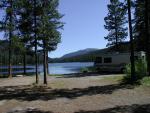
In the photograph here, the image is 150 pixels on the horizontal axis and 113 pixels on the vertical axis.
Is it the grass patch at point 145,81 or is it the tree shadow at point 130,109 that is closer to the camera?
the tree shadow at point 130,109

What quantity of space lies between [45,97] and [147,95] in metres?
5.86

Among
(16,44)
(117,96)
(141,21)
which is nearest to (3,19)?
(16,44)

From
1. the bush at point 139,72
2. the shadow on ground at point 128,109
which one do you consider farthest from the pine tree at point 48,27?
the shadow on ground at point 128,109

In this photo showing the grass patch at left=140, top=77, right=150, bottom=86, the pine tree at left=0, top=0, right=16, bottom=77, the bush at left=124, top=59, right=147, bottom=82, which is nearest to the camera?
the grass patch at left=140, top=77, right=150, bottom=86

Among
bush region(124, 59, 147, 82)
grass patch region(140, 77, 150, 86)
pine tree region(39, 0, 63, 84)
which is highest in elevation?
pine tree region(39, 0, 63, 84)

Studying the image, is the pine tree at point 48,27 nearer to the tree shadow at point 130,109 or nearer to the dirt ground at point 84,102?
the dirt ground at point 84,102

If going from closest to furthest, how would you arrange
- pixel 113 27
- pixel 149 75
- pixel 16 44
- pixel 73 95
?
pixel 73 95 < pixel 149 75 < pixel 16 44 < pixel 113 27

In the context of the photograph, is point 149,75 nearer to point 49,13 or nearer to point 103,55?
point 49,13

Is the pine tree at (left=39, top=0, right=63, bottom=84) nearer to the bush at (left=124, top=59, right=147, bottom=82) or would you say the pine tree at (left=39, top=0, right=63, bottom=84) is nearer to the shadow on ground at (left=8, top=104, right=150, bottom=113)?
the bush at (left=124, top=59, right=147, bottom=82)

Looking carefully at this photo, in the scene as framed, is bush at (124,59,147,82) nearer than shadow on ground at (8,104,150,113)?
No

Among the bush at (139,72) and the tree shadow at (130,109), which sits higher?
the bush at (139,72)

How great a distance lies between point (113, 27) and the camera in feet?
177

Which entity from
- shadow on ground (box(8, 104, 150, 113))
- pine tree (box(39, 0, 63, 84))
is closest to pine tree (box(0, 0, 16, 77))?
pine tree (box(39, 0, 63, 84))

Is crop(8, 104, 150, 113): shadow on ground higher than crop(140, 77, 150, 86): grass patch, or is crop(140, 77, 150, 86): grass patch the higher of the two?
crop(140, 77, 150, 86): grass patch
